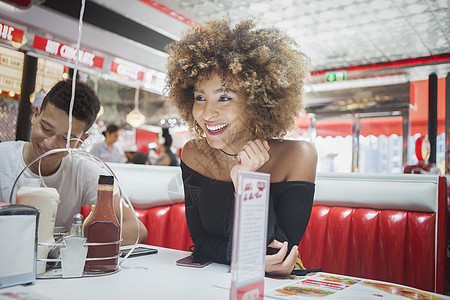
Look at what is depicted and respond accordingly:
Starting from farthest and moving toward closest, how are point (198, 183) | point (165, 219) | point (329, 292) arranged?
point (165, 219), point (198, 183), point (329, 292)

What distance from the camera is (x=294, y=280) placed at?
104 cm

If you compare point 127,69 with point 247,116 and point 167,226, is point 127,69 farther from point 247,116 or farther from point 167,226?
point 247,116

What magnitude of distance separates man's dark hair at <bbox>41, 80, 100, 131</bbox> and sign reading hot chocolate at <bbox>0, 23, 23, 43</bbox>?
255cm

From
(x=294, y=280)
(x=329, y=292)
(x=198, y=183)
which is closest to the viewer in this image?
(x=329, y=292)

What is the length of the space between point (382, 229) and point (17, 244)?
153 cm

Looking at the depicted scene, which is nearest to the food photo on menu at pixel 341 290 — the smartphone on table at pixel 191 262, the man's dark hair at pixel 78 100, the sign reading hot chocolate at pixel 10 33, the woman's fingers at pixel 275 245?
the woman's fingers at pixel 275 245

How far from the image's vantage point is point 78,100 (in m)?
1.63

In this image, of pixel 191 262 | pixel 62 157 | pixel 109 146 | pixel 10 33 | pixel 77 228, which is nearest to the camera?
pixel 77 228

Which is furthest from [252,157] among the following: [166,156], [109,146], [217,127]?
[109,146]

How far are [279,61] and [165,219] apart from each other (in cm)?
133

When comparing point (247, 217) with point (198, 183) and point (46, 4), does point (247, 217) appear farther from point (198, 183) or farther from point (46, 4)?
point (46, 4)

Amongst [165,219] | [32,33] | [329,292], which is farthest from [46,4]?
[329,292]

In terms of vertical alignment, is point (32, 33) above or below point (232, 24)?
above

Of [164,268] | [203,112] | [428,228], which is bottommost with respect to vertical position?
[164,268]
